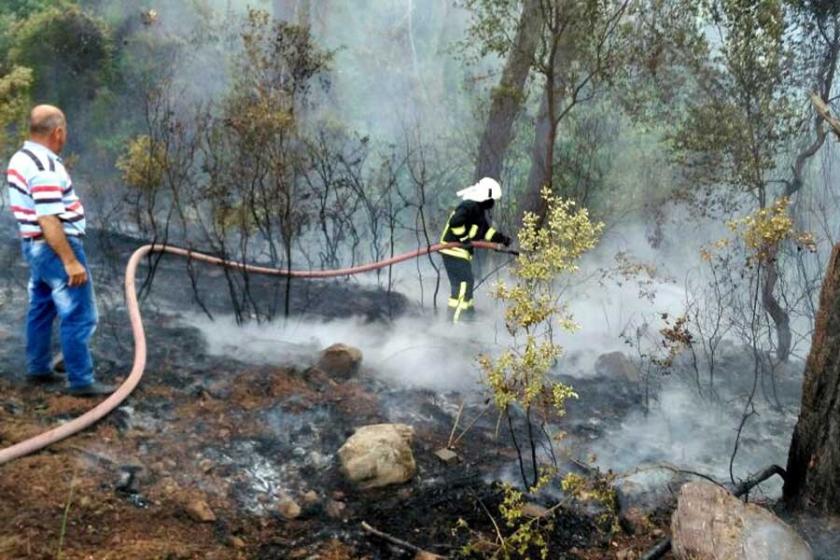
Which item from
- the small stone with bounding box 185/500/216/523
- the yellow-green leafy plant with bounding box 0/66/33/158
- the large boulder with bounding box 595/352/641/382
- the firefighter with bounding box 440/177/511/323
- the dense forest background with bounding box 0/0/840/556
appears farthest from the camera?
the firefighter with bounding box 440/177/511/323

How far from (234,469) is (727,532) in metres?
2.53

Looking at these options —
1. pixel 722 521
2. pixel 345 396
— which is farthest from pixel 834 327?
pixel 345 396

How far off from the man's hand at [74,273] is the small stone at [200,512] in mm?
1418

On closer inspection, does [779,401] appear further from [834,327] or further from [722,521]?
[722,521]

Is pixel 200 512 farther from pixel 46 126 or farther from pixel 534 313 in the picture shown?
pixel 46 126

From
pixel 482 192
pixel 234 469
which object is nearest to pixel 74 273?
pixel 234 469

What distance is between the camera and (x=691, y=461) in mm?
4961

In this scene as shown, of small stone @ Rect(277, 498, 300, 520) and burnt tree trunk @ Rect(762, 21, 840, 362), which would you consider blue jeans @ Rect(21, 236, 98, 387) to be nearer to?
small stone @ Rect(277, 498, 300, 520)

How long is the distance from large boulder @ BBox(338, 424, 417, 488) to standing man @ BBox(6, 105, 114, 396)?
5.30 feet

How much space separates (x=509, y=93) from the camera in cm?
868

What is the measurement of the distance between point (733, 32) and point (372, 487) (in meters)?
6.76

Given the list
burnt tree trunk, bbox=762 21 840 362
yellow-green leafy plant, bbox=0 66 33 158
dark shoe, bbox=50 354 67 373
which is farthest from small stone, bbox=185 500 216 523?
burnt tree trunk, bbox=762 21 840 362

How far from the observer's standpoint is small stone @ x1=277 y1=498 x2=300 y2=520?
338 cm

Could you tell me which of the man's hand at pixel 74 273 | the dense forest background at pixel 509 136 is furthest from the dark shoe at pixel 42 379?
the dense forest background at pixel 509 136
